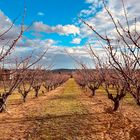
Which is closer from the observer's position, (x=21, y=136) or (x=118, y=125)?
(x=21, y=136)

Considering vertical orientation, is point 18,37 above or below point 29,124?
above

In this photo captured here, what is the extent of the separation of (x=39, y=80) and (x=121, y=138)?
29794 millimetres

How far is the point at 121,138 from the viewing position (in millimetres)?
13492

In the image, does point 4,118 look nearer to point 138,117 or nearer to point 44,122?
point 44,122

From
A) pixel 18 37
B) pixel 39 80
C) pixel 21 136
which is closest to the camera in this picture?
pixel 18 37

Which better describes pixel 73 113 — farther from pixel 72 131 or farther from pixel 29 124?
pixel 72 131

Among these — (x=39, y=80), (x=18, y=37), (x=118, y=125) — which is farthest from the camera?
(x=39, y=80)

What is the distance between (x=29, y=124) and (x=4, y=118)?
2898 millimetres

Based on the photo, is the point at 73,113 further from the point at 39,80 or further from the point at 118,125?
the point at 39,80

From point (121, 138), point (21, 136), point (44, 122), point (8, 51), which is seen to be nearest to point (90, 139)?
point (121, 138)

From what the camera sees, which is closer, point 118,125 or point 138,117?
point 118,125

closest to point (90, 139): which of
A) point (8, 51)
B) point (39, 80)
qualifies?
point (8, 51)

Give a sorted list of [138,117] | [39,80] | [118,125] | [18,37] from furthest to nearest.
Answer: [39,80], [138,117], [118,125], [18,37]

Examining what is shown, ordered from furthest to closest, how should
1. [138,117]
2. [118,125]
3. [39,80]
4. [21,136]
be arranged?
[39,80] → [138,117] → [118,125] → [21,136]
